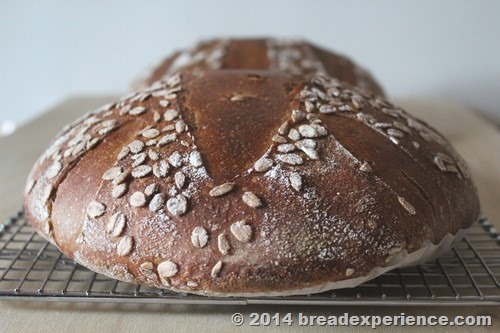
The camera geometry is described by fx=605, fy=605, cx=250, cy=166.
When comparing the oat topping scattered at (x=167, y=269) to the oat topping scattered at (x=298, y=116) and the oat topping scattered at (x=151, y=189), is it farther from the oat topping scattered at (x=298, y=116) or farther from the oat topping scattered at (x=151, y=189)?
the oat topping scattered at (x=298, y=116)

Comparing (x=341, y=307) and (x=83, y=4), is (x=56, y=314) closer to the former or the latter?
(x=341, y=307)

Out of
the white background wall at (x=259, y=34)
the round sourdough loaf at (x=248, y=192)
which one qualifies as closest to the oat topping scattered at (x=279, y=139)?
the round sourdough loaf at (x=248, y=192)

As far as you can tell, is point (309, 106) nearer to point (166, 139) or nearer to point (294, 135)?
point (294, 135)

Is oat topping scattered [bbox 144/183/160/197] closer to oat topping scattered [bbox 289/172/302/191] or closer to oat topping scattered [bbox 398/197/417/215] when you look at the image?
oat topping scattered [bbox 289/172/302/191]

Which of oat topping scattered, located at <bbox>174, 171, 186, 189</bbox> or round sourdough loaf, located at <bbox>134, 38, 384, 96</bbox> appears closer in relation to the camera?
oat topping scattered, located at <bbox>174, 171, 186, 189</bbox>

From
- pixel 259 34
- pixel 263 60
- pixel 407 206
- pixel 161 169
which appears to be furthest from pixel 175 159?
pixel 259 34
